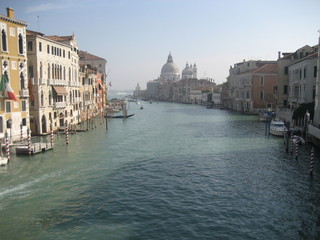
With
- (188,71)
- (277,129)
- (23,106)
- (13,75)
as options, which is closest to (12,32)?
(13,75)

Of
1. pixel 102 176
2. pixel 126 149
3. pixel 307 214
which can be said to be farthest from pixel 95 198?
pixel 126 149

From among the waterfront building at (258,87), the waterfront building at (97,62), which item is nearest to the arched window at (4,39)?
the waterfront building at (258,87)

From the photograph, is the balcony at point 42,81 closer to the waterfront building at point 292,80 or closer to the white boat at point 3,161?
the white boat at point 3,161

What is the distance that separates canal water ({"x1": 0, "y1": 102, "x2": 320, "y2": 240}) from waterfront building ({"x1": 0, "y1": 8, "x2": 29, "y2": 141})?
396 cm

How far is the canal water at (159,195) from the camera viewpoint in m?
10.9

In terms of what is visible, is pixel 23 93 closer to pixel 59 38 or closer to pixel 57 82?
pixel 57 82

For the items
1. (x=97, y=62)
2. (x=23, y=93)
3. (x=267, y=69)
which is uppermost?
(x=97, y=62)

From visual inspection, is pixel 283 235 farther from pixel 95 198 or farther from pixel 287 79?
pixel 287 79

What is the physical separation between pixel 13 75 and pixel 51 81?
268 inches

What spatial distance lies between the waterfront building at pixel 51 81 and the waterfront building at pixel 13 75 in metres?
2.59

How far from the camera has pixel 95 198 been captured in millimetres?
13828

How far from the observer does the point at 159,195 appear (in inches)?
558

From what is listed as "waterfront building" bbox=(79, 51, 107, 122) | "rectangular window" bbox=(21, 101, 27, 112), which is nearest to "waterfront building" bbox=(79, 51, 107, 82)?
"waterfront building" bbox=(79, 51, 107, 122)

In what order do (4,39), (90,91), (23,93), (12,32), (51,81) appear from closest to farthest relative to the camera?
(4,39), (12,32), (23,93), (51,81), (90,91)
